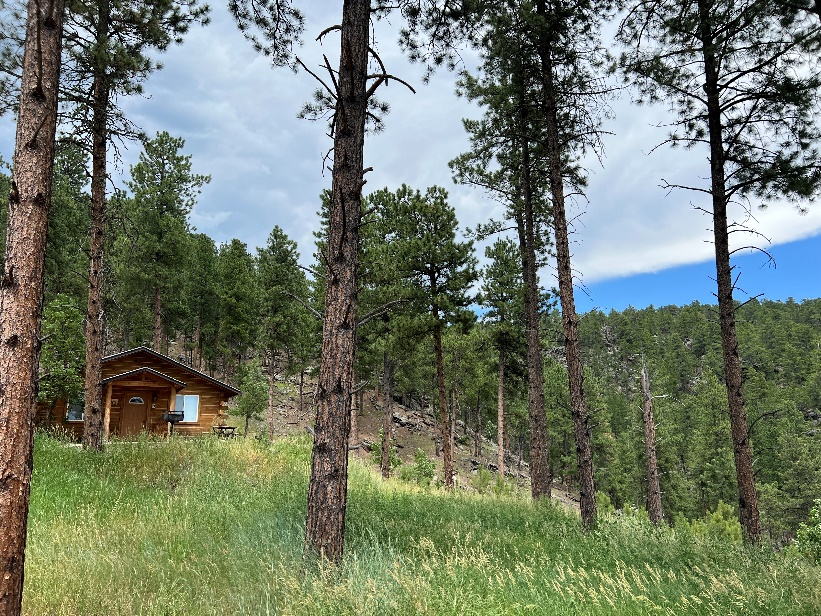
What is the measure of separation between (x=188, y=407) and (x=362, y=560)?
24.3 metres

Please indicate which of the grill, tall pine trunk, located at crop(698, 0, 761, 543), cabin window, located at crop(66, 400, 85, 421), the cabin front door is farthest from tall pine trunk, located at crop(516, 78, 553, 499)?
cabin window, located at crop(66, 400, 85, 421)

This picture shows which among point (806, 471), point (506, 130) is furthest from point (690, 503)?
point (506, 130)

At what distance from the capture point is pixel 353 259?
535 centimetres

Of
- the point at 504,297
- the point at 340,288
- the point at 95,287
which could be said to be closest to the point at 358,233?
the point at 340,288

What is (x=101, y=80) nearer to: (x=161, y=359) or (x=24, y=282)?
(x=24, y=282)

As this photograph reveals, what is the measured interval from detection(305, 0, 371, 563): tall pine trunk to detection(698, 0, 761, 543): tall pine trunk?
718 cm

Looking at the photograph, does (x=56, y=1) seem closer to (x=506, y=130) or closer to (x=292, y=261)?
(x=506, y=130)

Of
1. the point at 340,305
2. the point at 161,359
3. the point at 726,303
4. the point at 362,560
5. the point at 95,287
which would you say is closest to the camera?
the point at 362,560

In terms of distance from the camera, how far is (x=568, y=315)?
8.95 m

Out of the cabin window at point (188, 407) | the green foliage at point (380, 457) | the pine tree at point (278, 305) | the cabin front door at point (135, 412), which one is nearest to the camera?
the cabin front door at point (135, 412)

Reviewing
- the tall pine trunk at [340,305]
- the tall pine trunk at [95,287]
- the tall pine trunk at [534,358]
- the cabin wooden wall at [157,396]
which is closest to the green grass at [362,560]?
the tall pine trunk at [340,305]

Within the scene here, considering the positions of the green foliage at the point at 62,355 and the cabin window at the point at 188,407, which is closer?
the green foliage at the point at 62,355

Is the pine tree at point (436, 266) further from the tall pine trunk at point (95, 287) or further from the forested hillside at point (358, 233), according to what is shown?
the tall pine trunk at point (95, 287)

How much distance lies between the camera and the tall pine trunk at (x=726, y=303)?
8359 millimetres
